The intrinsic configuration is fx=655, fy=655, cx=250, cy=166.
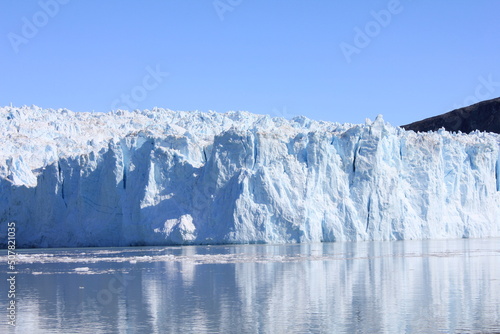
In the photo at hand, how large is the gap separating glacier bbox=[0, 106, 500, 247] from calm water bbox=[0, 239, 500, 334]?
1047 centimetres

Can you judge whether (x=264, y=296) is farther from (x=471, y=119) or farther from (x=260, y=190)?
(x=471, y=119)

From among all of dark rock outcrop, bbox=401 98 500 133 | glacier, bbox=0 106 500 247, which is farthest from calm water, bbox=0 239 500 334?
dark rock outcrop, bbox=401 98 500 133

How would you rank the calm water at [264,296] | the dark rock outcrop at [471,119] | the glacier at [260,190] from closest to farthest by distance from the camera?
the calm water at [264,296], the glacier at [260,190], the dark rock outcrop at [471,119]

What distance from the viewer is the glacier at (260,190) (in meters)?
35.0

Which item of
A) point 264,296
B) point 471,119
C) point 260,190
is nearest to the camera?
point 264,296

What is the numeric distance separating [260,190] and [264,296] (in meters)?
19.6

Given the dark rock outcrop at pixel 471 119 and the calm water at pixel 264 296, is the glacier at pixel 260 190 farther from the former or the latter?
the dark rock outcrop at pixel 471 119

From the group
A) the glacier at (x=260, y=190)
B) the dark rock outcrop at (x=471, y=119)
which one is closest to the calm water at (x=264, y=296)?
the glacier at (x=260, y=190)

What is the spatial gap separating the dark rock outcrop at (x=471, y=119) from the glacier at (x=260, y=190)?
2066 inches

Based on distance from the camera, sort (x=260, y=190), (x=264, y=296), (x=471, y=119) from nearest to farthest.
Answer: (x=264, y=296) → (x=260, y=190) → (x=471, y=119)

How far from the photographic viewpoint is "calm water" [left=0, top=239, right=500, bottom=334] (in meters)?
11.6

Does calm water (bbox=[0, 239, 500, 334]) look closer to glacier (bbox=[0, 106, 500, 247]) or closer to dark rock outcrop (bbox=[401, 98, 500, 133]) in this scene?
glacier (bbox=[0, 106, 500, 247])

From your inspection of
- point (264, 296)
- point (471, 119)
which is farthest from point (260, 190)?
point (471, 119)

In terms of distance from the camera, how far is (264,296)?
1503 centimetres
